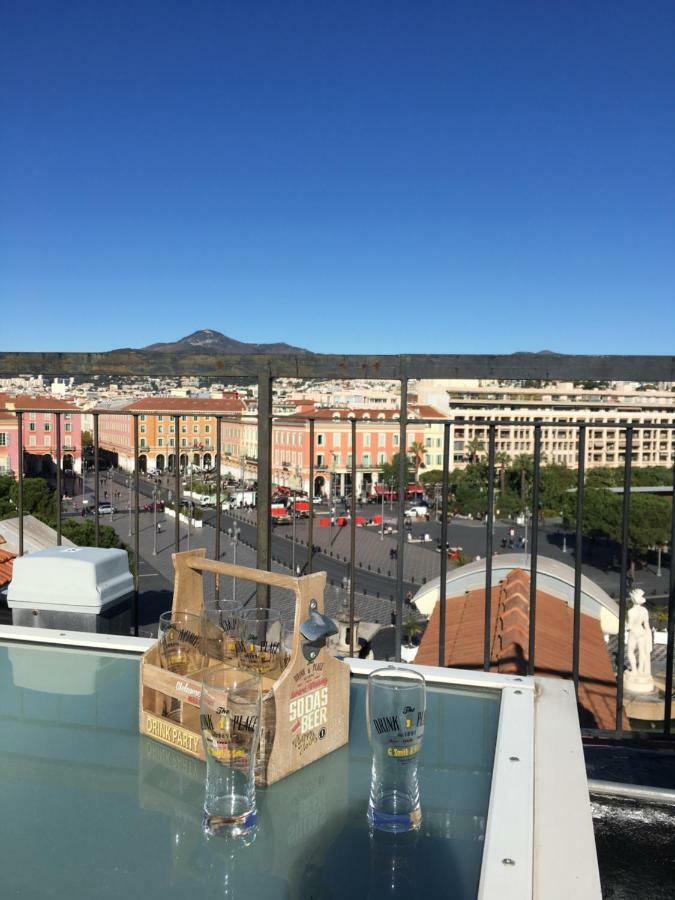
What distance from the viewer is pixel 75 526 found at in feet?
65.2

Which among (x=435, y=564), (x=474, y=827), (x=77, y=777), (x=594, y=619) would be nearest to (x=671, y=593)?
(x=474, y=827)

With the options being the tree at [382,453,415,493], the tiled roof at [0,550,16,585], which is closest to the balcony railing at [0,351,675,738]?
the tree at [382,453,415,493]

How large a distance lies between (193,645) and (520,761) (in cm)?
51

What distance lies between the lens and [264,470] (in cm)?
255

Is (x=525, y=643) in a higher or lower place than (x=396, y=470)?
lower

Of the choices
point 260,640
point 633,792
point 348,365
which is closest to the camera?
point 260,640

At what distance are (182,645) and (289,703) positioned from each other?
0.83 ft

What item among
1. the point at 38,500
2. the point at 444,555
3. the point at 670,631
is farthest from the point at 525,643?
the point at 38,500

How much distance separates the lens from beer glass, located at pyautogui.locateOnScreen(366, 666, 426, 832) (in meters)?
0.86

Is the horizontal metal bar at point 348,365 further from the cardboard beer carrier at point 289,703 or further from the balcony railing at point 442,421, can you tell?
the cardboard beer carrier at point 289,703

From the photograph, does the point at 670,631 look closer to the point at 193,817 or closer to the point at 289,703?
the point at 289,703

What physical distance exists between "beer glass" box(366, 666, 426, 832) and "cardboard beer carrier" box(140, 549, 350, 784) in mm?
103

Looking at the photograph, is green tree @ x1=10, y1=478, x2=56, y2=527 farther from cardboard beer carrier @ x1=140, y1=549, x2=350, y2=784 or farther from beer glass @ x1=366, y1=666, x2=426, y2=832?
beer glass @ x1=366, y1=666, x2=426, y2=832

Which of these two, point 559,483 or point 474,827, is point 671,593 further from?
point 559,483
